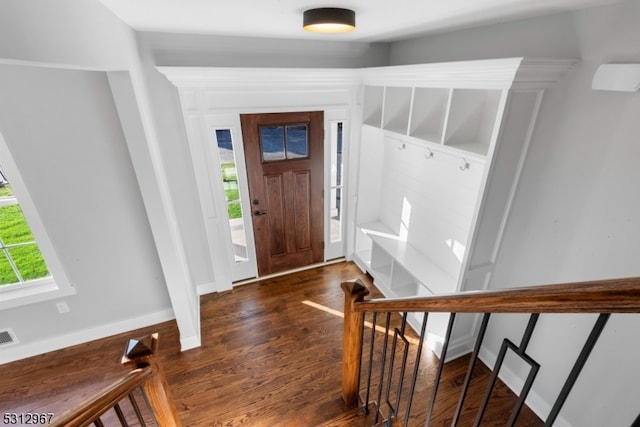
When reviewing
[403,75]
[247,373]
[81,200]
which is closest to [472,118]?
[403,75]

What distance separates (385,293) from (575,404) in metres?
1.71

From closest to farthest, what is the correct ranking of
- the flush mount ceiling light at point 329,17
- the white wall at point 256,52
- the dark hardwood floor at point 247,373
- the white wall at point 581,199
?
1. the white wall at point 581,199
2. the flush mount ceiling light at point 329,17
3. the dark hardwood floor at point 247,373
4. the white wall at point 256,52

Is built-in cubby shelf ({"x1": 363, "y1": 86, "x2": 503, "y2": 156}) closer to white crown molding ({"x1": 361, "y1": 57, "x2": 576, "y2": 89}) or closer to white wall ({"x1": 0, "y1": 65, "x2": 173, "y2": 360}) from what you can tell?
white crown molding ({"x1": 361, "y1": 57, "x2": 576, "y2": 89})

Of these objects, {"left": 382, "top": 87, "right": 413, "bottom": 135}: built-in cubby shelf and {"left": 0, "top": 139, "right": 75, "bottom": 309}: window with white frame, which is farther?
{"left": 382, "top": 87, "right": 413, "bottom": 135}: built-in cubby shelf

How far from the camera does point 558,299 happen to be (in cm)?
63

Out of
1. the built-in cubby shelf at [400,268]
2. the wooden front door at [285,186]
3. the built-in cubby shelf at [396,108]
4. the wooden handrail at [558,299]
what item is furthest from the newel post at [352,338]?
the wooden front door at [285,186]

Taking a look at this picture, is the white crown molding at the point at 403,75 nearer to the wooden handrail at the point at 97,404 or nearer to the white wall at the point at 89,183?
the white wall at the point at 89,183

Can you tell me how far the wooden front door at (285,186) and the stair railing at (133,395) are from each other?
206 cm

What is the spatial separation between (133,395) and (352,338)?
3.47ft

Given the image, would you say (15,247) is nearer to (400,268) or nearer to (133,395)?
(133,395)

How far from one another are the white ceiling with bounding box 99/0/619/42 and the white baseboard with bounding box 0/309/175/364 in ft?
8.30

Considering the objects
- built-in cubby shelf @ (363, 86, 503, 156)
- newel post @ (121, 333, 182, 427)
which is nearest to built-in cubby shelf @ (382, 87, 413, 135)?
built-in cubby shelf @ (363, 86, 503, 156)

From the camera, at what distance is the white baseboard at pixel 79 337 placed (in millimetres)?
2605

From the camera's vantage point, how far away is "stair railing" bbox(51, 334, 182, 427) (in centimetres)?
85
